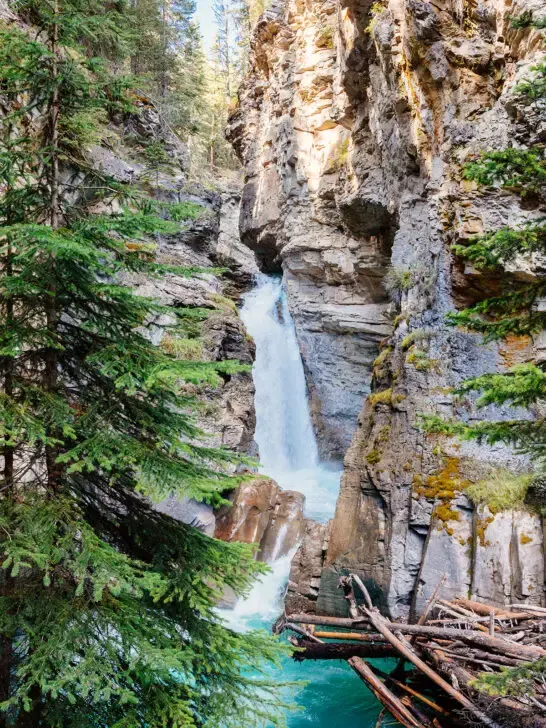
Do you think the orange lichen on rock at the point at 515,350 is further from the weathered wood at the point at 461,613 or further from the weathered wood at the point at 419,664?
the weathered wood at the point at 419,664

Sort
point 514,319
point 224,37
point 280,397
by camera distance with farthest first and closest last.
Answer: point 224,37, point 280,397, point 514,319

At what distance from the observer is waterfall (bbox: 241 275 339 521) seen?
2039cm

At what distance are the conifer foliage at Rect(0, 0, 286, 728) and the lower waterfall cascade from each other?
5.53m

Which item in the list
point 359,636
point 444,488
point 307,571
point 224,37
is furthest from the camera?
point 224,37

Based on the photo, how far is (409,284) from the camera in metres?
13.9

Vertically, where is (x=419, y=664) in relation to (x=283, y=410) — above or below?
below

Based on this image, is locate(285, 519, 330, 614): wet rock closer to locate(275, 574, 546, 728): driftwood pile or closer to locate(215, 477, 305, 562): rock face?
locate(215, 477, 305, 562): rock face

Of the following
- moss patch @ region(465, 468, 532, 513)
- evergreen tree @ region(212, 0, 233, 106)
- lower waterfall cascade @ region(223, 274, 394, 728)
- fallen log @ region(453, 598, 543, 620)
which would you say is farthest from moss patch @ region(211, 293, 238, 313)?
evergreen tree @ region(212, 0, 233, 106)

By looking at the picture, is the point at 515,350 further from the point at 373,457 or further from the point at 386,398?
the point at 373,457

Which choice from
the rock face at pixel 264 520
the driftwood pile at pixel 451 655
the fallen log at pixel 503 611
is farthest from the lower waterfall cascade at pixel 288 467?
the fallen log at pixel 503 611

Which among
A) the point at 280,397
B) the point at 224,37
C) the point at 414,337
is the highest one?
the point at 224,37

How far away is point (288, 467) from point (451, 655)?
15415mm

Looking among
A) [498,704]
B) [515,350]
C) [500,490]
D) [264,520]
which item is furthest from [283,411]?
[498,704]

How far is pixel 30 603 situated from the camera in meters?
3.83
